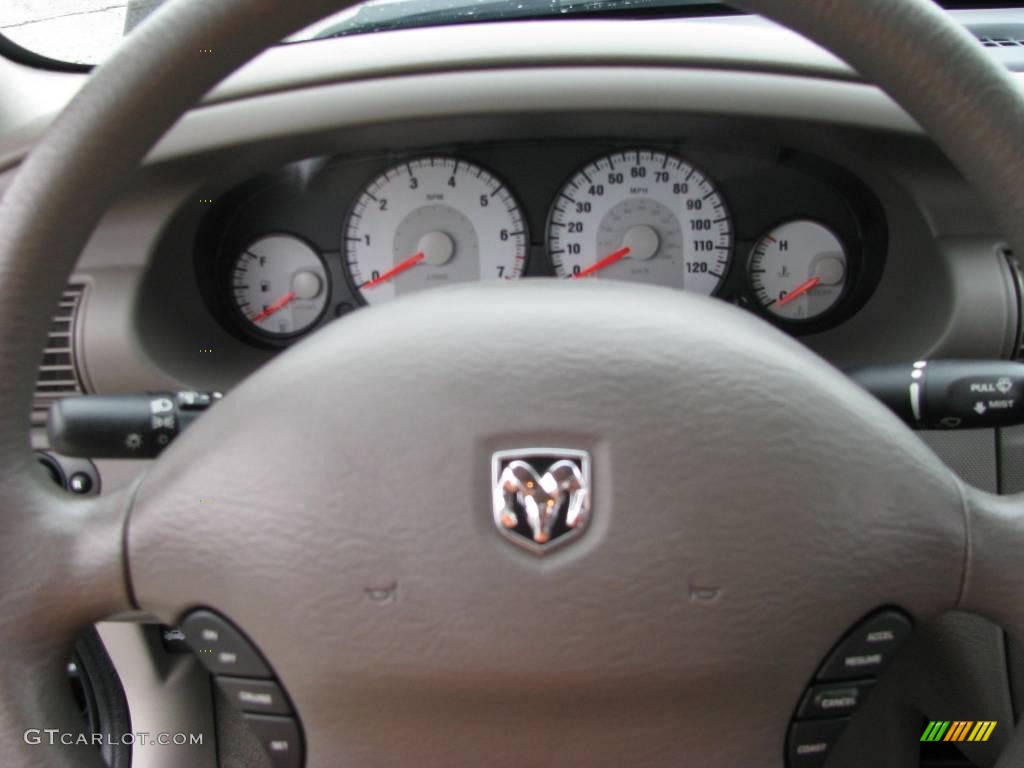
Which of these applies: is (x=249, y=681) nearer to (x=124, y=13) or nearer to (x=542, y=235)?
(x=542, y=235)

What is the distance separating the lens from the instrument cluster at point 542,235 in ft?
5.41

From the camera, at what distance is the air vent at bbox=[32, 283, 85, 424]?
1396 mm

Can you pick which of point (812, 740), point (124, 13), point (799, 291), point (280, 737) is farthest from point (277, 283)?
point (812, 740)

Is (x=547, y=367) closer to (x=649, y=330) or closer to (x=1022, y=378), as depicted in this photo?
(x=649, y=330)

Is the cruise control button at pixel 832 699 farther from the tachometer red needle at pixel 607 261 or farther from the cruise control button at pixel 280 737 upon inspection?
the tachometer red needle at pixel 607 261

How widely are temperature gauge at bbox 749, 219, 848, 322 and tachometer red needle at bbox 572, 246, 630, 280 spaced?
216 millimetres

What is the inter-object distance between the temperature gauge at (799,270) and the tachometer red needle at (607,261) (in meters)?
0.22

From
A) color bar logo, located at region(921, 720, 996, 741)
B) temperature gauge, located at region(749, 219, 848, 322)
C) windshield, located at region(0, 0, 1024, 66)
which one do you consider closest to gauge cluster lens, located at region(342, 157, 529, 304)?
windshield, located at region(0, 0, 1024, 66)

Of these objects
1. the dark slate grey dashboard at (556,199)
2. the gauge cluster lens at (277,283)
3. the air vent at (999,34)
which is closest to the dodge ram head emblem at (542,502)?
the dark slate grey dashboard at (556,199)

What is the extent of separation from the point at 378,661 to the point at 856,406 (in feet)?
1.43

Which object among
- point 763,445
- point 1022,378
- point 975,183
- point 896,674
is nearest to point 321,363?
point 763,445

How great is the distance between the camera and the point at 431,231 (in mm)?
1684

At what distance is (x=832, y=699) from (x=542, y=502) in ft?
1.02

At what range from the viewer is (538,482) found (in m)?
0.76
